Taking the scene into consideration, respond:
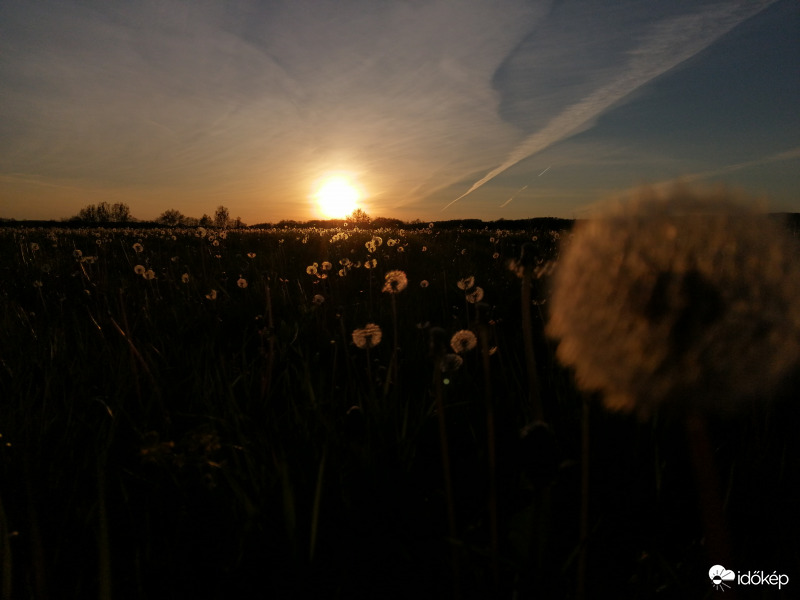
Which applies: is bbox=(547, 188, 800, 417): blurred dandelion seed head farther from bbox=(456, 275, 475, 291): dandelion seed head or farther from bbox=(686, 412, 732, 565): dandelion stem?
bbox=(456, 275, 475, 291): dandelion seed head

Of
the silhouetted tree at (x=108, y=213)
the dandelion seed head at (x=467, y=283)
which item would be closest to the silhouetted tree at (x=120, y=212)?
the silhouetted tree at (x=108, y=213)

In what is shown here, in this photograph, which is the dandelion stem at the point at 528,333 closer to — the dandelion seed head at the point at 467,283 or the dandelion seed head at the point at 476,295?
the dandelion seed head at the point at 476,295

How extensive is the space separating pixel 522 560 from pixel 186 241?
1078 cm

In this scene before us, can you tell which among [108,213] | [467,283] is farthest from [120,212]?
[467,283]

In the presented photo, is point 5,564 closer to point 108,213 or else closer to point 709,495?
point 709,495

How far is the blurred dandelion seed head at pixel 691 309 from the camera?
73 cm

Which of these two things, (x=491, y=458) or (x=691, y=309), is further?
(x=491, y=458)

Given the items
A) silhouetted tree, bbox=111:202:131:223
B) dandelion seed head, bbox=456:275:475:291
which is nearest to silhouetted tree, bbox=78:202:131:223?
silhouetted tree, bbox=111:202:131:223

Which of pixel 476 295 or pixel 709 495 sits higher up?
pixel 476 295

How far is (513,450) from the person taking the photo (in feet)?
5.60

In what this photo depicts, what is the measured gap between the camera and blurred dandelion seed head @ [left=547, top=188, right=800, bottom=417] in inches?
28.6

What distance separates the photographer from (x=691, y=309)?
74 centimetres

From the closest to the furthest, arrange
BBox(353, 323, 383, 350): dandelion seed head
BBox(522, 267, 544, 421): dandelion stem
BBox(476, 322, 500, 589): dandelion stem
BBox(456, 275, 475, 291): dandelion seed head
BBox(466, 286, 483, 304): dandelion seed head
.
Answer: BBox(476, 322, 500, 589): dandelion stem, BBox(522, 267, 544, 421): dandelion stem, BBox(353, 323, 383, 350): dandelion seed head, BBox(466, 286, 483, 304): dandelion seed head, BBox(456, 275, 475, 291): dandelion seed head

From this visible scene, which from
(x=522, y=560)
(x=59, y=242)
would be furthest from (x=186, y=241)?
(x=522, y=560)
